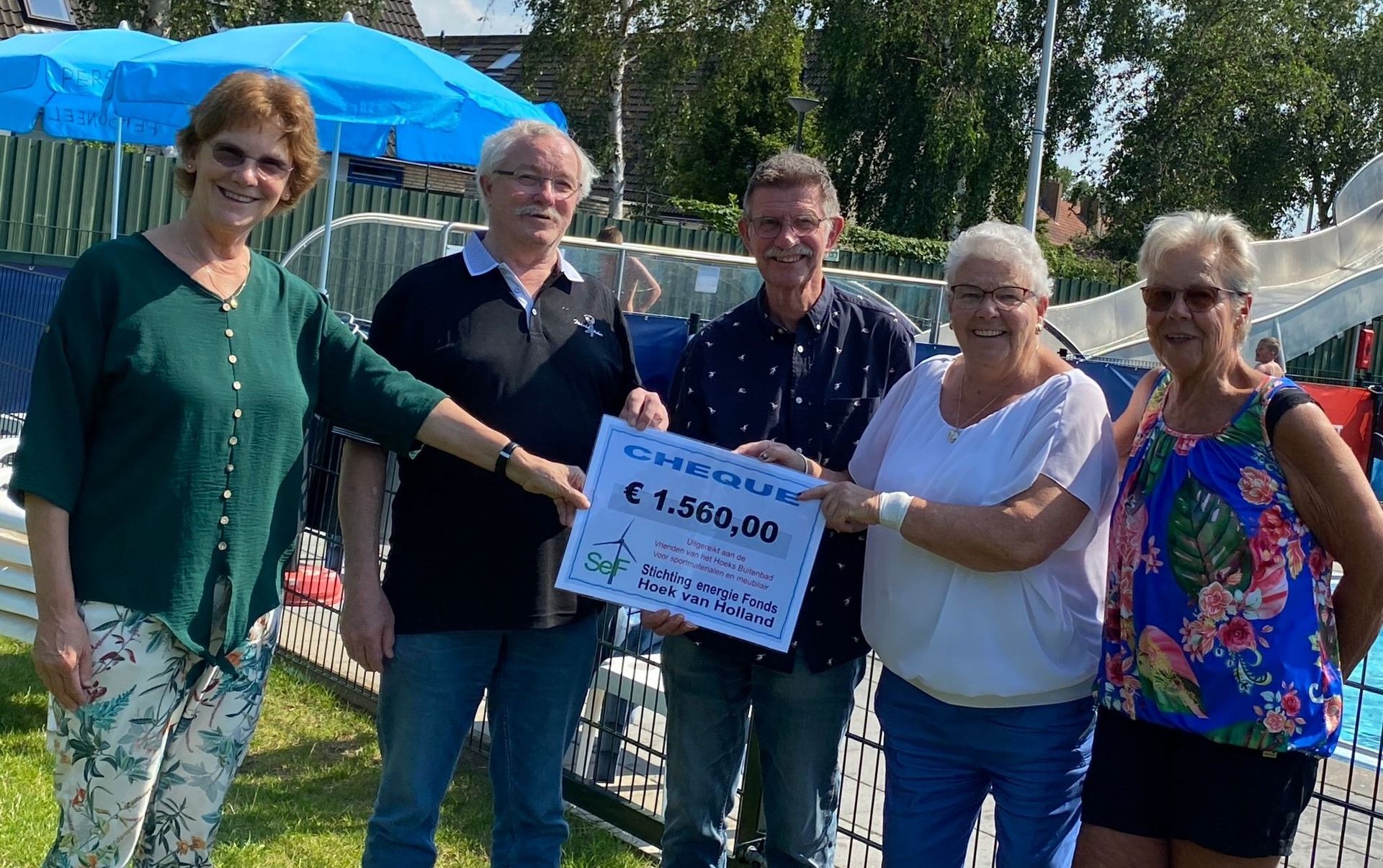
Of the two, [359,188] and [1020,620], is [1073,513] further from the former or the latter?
[359,188]

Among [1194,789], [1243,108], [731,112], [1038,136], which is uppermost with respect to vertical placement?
[1243,108]

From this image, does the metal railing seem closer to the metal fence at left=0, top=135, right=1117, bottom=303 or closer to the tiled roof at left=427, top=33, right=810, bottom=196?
the metal fence at left=0, top=135, right=1117, bottom=303

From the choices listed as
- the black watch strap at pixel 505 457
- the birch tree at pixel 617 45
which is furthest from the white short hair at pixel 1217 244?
the birch tree at pixel 617 45

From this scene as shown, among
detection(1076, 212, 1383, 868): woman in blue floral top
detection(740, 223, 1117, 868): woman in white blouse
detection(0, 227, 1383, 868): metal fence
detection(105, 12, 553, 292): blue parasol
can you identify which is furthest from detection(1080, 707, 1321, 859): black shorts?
detection(105, 12, 553, 292): blue parasol

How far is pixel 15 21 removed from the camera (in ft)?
82.5

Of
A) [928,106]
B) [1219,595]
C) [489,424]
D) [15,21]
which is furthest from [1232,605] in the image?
[928,106]

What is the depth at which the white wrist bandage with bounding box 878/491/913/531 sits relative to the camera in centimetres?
281

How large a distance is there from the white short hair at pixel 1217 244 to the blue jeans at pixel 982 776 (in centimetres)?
97

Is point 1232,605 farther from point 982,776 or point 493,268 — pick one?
point 493,268

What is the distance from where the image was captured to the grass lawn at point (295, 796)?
4133 mm

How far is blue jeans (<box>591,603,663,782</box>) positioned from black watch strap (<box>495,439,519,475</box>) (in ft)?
4.76

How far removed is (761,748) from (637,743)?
1039 millimetres

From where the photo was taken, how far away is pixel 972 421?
9.66 ft

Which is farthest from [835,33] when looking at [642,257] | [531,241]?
[531,241]
